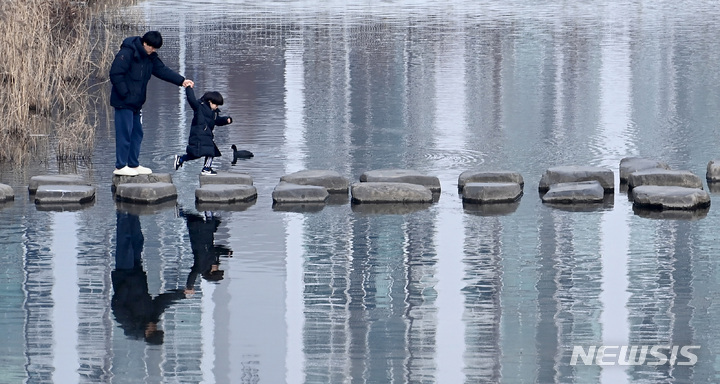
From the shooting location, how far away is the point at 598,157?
45.8 feet

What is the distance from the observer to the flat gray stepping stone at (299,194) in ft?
38.2

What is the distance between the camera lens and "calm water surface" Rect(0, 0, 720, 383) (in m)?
7.32

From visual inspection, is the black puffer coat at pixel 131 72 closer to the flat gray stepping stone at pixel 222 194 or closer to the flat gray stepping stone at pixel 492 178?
the flat gray stepping stone at pixel 222 194

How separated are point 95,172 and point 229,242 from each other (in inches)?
139

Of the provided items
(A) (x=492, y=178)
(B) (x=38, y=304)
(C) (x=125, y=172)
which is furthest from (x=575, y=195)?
(B) (x=38, y=304)

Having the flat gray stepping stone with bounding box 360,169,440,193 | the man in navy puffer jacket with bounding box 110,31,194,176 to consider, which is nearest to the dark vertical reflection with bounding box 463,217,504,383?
the flat gray stepping stone with bounding box 360,169,440,193

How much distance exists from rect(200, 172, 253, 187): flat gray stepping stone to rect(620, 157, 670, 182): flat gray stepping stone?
333 centimetres

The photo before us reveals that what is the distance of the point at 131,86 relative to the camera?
41.6 feet

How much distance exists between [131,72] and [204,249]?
3258 millimetres

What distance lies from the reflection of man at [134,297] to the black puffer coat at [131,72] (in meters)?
2.59

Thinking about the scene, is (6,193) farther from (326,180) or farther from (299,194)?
(326,180)

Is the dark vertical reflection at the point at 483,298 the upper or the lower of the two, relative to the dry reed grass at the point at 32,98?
lower

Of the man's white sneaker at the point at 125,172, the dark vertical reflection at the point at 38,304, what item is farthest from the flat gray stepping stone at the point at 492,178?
the dark vertical reflection at the point at 38,304

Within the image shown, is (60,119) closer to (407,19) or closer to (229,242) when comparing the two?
(229,242)
